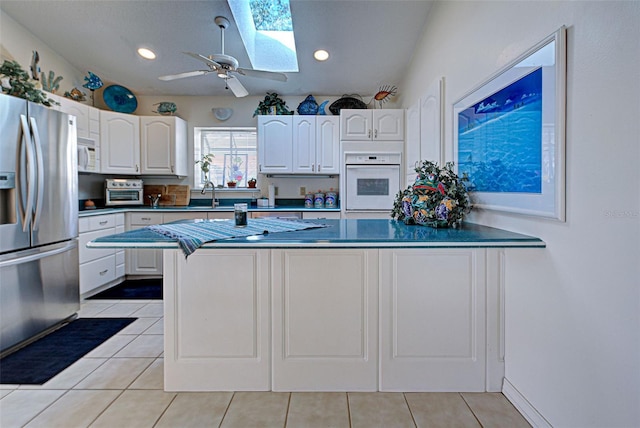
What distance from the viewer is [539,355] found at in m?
1.43

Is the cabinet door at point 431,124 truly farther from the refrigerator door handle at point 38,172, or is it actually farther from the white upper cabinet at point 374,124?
the refrigerator door handle at point 38,172

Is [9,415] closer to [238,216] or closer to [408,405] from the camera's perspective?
[238,216]

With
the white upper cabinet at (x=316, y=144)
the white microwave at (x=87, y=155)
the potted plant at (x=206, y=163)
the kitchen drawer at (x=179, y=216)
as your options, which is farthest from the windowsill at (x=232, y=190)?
the white microwave at (x=87, y=155)

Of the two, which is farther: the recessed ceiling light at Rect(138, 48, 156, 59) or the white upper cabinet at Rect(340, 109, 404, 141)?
the white upper cabinet at Rect(340, 109, 404, 141)

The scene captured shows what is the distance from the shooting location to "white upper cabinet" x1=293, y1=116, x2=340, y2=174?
3.97 m

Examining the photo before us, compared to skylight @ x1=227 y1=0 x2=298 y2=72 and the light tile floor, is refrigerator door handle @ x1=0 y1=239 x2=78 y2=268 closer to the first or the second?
the light tile floor

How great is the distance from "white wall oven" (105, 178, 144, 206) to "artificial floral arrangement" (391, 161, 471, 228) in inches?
141

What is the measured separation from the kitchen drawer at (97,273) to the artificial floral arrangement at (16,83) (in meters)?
1.60

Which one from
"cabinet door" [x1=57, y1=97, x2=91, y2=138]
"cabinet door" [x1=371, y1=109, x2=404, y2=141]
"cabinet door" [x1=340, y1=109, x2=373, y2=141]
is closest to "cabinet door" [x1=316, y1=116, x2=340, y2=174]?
"cabinet door" [x1=340, y1=109, x2=373, y2=141]

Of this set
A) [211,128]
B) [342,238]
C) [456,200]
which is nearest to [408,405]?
[342,238]

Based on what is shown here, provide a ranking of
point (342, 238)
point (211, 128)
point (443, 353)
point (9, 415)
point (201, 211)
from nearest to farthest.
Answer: point (342, 238), point (9, 415), point (443, 353), point (201, 211), point (211, 128)

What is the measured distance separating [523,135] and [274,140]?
299 cm

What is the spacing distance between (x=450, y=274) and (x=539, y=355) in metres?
0.50

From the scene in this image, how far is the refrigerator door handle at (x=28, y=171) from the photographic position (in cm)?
221
